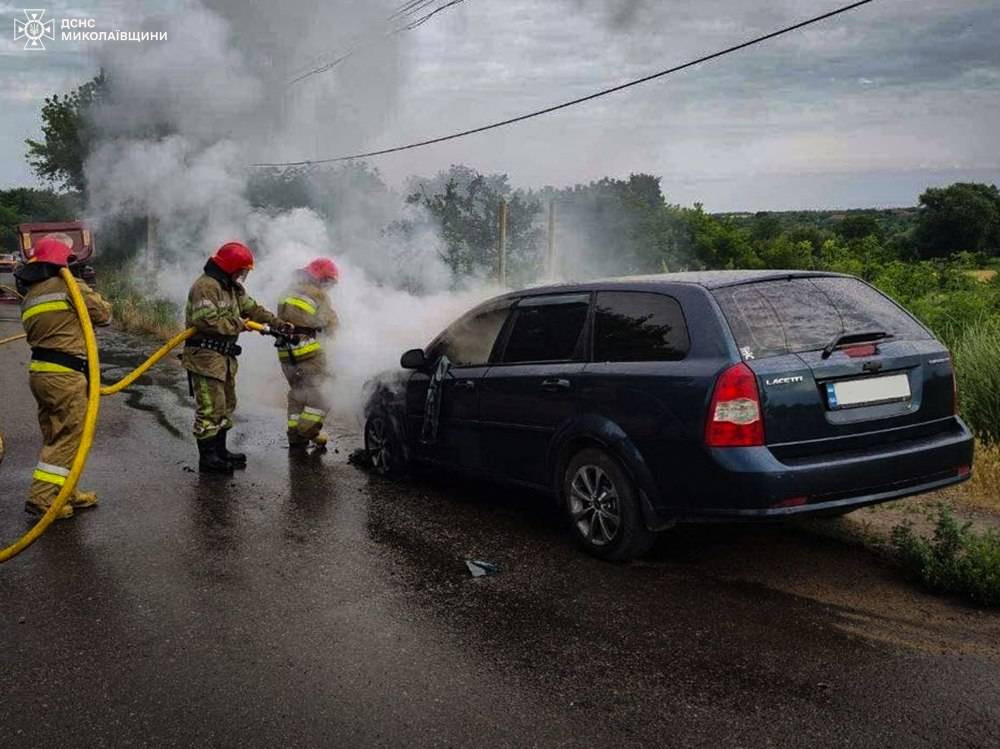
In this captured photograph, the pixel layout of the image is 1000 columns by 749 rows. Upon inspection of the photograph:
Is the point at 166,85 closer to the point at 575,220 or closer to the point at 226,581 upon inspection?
the point at 575,220

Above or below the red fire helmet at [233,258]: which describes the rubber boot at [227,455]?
below

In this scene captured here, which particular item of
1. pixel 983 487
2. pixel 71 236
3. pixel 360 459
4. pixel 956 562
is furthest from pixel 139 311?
pixel 956 562

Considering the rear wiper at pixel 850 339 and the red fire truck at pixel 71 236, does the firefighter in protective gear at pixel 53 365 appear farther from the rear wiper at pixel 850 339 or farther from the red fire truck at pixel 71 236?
the red fire truck at pixel 71 236

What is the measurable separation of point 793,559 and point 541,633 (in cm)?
163

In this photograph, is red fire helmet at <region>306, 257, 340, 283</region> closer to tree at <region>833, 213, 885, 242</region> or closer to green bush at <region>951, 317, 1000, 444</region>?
green bush at <region>951, 317, 1000, 444</region>

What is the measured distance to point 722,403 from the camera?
3.99 m

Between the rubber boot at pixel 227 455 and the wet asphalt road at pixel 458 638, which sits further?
the rubber boot at pixel 227 455

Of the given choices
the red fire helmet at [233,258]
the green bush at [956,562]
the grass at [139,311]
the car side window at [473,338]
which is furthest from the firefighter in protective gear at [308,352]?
the grass at [139,311]

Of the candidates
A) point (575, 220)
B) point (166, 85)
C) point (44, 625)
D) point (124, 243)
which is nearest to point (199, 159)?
point (166, 85)

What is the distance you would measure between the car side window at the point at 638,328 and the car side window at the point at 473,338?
3.13 ft

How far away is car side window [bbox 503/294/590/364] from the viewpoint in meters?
5.02

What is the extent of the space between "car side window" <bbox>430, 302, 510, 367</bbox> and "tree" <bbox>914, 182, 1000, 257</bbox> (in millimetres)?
23633

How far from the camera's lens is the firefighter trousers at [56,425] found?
577 centimetres

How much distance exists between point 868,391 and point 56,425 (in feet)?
16.5
